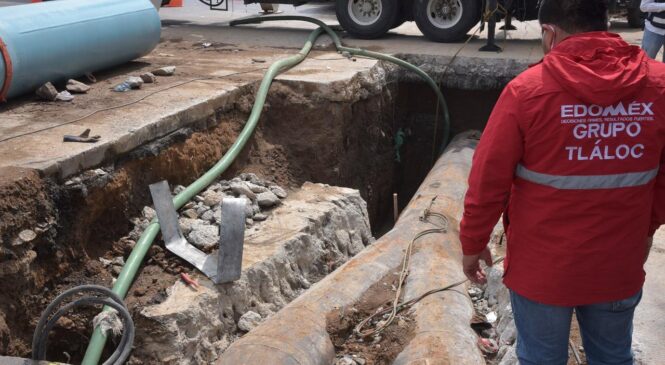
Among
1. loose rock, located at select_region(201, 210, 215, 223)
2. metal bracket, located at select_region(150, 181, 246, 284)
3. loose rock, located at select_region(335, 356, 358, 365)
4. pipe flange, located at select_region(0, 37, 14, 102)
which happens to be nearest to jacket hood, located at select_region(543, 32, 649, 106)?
loose rock, located at select_region(335, 356, 358, 365)

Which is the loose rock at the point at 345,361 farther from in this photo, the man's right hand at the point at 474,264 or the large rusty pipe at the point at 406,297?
the man's right hand at the point at 474,264

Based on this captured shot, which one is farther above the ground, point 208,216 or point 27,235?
point 27,235

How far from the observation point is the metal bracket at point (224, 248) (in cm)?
477

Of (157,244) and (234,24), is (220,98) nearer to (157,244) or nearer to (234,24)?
(157,244)

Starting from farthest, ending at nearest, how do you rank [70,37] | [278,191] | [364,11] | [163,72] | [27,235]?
[364,11] → [163,72] → [70,37] → [278,191] → [27,235]

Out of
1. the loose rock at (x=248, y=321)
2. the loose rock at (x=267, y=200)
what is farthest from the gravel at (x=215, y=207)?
the loose rock at (x=248, y=321)

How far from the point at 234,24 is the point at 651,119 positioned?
10.2 metres

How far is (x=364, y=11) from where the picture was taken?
35.3 ft

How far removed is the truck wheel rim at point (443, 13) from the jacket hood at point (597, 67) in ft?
26.3

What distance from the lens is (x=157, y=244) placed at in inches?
201

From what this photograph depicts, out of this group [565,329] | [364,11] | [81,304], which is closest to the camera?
[565,329]

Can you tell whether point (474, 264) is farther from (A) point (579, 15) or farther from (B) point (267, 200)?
(B) point (267, 200)

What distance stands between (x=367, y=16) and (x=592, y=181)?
8680 millimetres

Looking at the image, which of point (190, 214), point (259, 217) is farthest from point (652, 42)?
point (190, 214)
